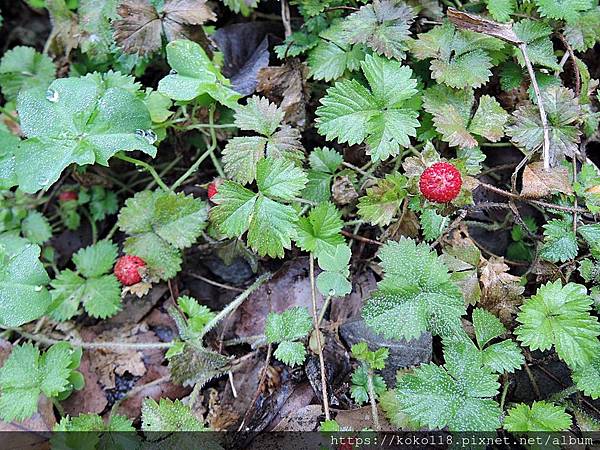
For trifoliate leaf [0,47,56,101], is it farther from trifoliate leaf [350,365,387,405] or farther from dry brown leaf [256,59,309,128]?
trifoliate leaf [350,365,387,405]

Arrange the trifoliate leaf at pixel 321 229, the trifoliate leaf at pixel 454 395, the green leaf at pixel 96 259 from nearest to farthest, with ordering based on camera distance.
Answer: the trifoliate leaf at pixel 454 395, the trifoliate leaf at pixel 321 229, the green leaf at pixel 96 259

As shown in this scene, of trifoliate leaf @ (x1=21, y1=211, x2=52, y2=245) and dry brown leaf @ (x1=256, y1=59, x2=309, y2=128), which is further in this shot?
trifoliate leaf @ (x1=21, y1=211, x2=52, y2=245)

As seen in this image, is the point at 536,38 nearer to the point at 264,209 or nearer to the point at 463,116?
the point at 463,116

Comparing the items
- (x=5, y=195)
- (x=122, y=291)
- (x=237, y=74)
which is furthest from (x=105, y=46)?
(x=122, y=291)

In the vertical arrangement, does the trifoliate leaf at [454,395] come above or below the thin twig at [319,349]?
above

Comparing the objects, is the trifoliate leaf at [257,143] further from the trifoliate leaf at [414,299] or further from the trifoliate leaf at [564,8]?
the trifoliate leaf at [564,8]

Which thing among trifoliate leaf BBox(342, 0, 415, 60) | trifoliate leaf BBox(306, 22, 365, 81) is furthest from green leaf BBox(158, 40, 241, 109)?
trifoliate leaf BBox(342, 0, 415, 60)

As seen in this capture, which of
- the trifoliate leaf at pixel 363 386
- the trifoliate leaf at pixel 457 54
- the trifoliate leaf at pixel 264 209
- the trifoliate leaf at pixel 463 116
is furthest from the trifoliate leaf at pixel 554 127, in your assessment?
the trifoliate leaf at pixel 363 386
